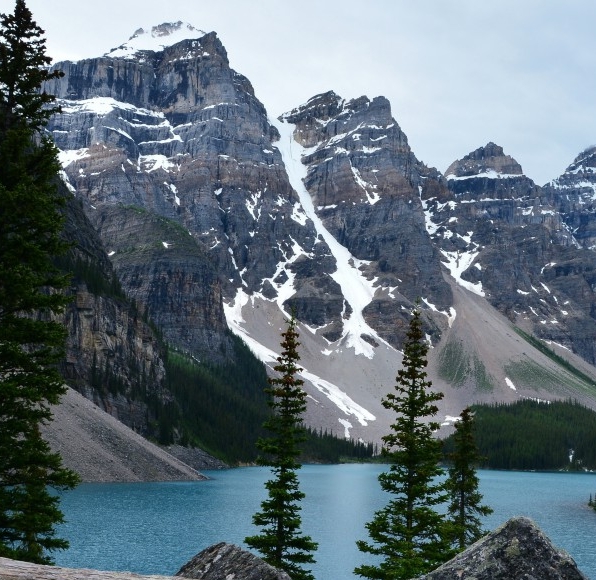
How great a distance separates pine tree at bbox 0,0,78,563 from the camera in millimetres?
18125

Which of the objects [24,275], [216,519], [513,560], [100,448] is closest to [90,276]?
[100,448]

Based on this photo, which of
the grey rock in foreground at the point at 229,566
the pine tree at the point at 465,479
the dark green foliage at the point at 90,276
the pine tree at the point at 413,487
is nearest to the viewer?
the grey rock in foreground at the point at 229,566

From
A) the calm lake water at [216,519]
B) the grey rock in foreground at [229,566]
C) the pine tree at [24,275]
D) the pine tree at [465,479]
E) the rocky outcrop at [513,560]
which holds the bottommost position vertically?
the calm lake water at [216,519]

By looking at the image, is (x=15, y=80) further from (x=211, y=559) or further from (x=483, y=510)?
(x=483, y=510)

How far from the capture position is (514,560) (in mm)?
8883

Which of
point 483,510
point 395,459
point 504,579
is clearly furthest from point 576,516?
point 504,579

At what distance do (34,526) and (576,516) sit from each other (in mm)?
92306

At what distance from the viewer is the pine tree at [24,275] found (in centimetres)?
1812

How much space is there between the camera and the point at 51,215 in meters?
19.1

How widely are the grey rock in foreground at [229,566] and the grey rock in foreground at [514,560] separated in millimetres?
3455

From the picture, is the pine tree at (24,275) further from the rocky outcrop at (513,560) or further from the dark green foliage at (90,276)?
the dark green foliage at (90,276)

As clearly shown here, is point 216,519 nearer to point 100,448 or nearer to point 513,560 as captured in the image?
point 100,448

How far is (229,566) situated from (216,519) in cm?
6938

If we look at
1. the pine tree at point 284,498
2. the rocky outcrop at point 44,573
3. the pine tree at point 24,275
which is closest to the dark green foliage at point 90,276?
the pine tree at point 284,498
